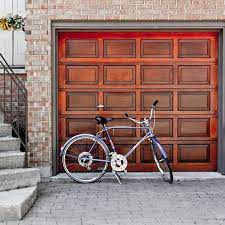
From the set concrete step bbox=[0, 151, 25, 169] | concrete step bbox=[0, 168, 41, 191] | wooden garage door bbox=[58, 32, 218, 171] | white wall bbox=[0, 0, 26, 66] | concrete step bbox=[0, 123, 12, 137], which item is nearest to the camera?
concrete step bbox=[0, 168, 41, 191]

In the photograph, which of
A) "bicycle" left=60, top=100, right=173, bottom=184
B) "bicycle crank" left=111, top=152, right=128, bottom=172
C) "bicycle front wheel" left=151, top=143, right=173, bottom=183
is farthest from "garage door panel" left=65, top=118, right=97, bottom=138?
"bicycle front wheel" left=151, top=143, right=173, bottom=183

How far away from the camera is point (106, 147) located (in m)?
8.11

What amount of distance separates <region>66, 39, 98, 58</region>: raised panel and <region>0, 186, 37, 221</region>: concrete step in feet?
9.57

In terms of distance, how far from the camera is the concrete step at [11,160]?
23.7 ft

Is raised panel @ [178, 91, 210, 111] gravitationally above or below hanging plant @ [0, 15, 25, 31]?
below

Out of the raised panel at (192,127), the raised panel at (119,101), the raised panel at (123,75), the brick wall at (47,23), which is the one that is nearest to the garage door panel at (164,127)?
the raised panel at (192,127)

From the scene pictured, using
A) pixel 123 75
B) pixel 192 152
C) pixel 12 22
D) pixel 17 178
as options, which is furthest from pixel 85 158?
pixel 12 22

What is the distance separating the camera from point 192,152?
8852mm

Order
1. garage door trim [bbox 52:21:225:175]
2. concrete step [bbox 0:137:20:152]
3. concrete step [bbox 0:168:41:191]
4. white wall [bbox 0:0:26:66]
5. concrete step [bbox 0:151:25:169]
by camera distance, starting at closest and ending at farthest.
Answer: concrete step [bbox 0:168:41:191] < concrete step [bbox 0:151:25:169] < concrete step [bbox 0:137:20:152] < garage door trim [bbox 52:21:225:175] < white wall [bbox 0:0:26:66]

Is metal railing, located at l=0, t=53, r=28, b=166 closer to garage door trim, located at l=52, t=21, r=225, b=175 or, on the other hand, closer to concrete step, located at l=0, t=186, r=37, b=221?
garage door trim, located at l=52, t=21, r=225, b=175

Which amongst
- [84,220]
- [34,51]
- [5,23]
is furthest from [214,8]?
[84,220]

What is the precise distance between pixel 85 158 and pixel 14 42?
2740 mm

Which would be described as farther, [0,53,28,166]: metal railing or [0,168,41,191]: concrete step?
[0,53,28,166]: metal railing

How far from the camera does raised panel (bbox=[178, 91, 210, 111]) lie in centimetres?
880
